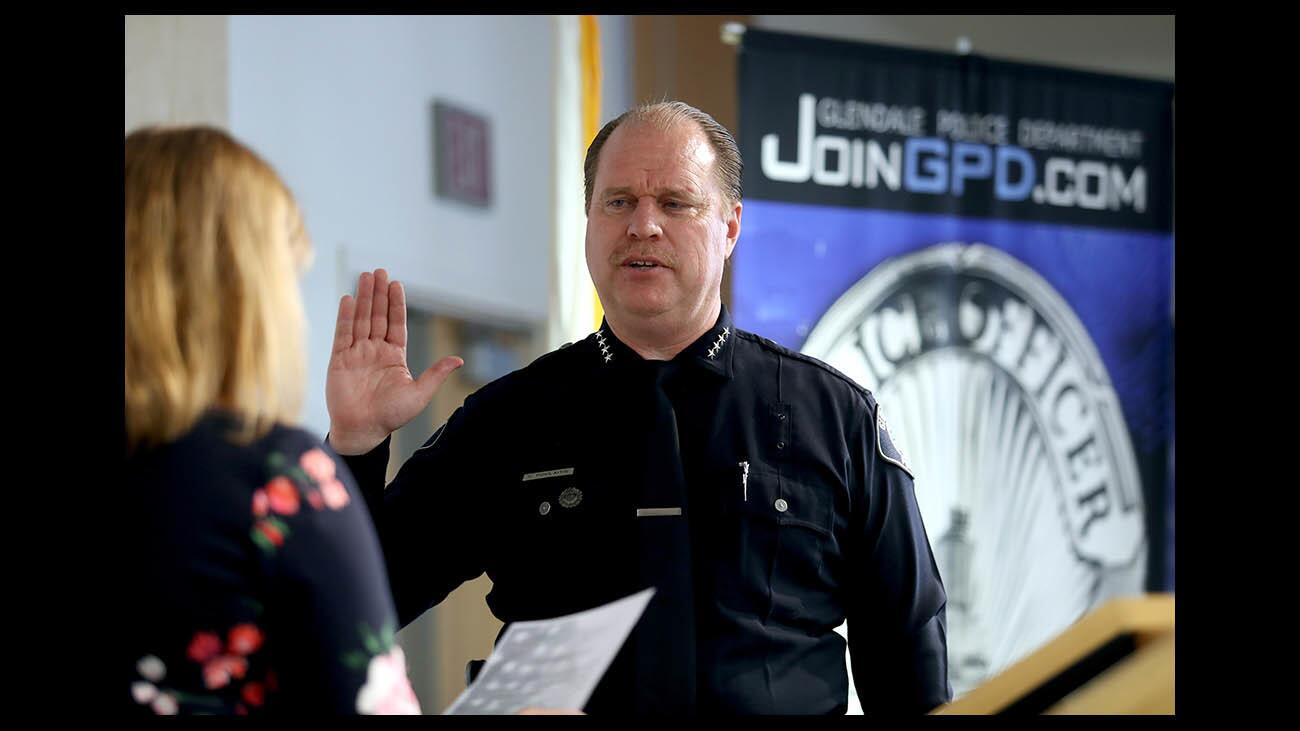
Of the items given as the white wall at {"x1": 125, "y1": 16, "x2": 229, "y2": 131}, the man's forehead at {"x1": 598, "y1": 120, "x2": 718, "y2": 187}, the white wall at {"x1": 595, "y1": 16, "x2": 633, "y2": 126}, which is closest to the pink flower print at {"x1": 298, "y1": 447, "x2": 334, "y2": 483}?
the man's forehead at {"x1": 598, "y1": 120, "x2": 718, "y2": 187}

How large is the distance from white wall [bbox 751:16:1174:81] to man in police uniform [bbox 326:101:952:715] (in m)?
4.06

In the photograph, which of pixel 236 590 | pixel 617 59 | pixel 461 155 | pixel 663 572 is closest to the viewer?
pixel 236 590

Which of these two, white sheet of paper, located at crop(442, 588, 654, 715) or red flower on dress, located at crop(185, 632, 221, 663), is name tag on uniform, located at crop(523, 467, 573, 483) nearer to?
white sheet of paper, located at crop(442, 588, 654, 715)

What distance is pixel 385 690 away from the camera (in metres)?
1.19

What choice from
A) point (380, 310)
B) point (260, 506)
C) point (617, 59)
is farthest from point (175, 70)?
point (260, 506)

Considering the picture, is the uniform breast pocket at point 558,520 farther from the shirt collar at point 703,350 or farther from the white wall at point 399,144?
the white wall at point 399,144

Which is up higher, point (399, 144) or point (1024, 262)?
point (399, 144)

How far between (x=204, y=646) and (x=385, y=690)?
0.45 ft

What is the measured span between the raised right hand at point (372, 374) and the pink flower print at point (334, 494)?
655 mm

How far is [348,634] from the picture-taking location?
3.80ft

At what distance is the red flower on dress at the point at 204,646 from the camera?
114cm

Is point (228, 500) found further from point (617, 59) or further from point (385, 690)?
point (617, 59)

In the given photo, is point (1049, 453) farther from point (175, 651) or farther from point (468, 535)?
point (175, 651)
